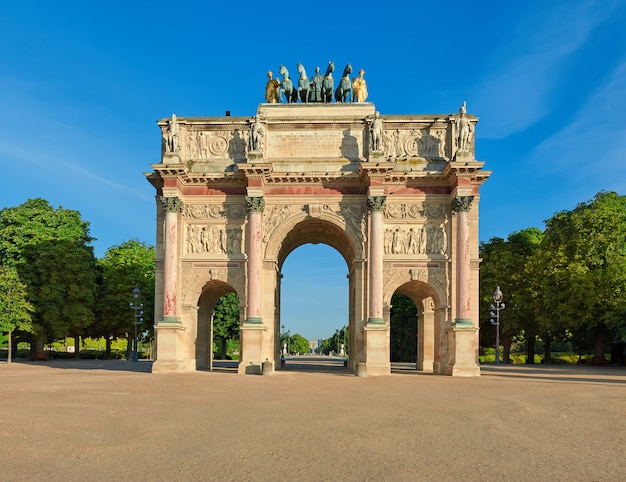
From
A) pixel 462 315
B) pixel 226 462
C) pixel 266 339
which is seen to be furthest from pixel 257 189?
pixel 226 462

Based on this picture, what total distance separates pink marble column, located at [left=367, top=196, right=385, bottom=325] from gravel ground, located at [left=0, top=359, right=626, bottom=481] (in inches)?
495

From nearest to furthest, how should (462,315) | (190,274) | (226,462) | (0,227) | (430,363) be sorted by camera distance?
1. (226,462)
2. (462,315)
3. (190,274)
4. (430,363)
5. (0,227)

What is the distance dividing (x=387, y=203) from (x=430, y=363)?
1079 cm

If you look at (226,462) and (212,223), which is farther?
(212,223)

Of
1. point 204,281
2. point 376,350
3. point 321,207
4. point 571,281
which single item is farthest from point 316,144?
point 571,281

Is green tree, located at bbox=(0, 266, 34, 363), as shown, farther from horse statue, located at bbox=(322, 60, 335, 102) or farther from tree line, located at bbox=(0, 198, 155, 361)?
horse statue, located at bbox=(322, 60, 335, 102)

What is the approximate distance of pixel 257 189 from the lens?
109 ft

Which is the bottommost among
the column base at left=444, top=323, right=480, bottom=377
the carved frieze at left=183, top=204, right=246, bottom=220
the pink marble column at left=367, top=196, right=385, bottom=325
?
the column base at left=444, top=323, right=480, bottom=377

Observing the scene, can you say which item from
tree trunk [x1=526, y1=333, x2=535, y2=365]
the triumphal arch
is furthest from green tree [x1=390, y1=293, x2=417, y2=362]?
the triumphal arch

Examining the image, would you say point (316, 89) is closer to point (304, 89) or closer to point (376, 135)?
point (304, 89)

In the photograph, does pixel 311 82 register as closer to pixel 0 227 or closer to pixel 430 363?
pixel 430 363

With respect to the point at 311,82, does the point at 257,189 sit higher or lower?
lower

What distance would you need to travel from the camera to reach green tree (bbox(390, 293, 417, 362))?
213ft

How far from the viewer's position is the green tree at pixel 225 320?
2542 inches
